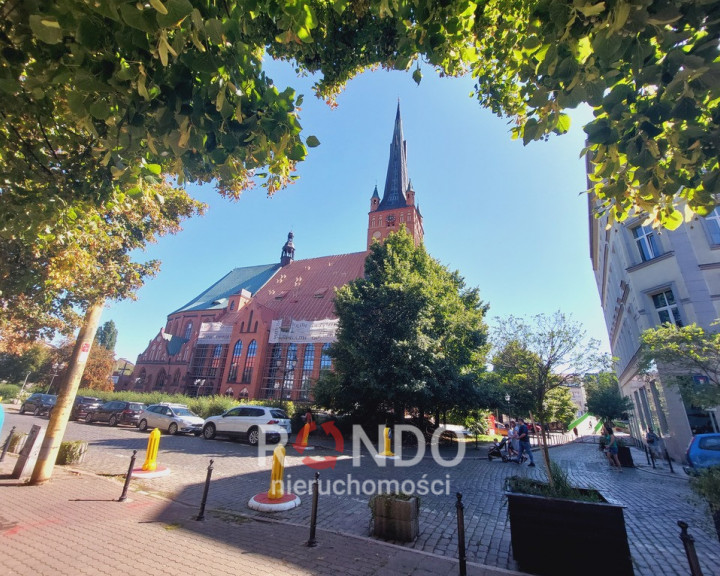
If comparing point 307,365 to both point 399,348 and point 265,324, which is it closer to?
point 265,324

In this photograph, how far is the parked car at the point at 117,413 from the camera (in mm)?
20609

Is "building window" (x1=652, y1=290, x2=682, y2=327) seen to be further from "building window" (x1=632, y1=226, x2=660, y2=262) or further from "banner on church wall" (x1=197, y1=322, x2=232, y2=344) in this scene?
"banner on church wall" (x1=197, y1=322, x2=232, y2=344)

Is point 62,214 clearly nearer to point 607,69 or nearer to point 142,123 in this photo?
point 142,123

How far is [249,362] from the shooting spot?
42.3 m

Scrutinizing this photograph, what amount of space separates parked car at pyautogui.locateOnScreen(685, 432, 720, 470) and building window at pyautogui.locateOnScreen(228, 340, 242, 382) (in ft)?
136

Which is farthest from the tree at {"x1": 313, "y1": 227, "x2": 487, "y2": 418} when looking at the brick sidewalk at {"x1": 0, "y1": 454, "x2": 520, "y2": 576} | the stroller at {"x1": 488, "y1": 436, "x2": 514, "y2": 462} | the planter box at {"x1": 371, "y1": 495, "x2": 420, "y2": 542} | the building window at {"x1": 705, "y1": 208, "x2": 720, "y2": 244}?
the brick sidewalk at {"x1": 0, "y1": 454, "x2": 520, "y2": 576}

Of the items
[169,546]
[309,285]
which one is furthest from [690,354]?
[309,285]

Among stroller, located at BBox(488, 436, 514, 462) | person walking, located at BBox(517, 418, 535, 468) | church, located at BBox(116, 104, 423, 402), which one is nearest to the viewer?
person walking, located at BBox(517, 418, 535, 468)

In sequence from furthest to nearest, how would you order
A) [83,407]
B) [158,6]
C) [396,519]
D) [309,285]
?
[309,285] → [83,407] → [396,519] → [158,6]

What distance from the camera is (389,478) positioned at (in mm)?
9320

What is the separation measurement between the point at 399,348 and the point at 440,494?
950 centimetres

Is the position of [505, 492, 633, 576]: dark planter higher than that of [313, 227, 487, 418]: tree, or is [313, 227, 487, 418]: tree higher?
[313, 227, 487, 418]: tree

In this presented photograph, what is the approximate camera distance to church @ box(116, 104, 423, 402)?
4100 cm

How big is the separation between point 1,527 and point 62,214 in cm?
466
